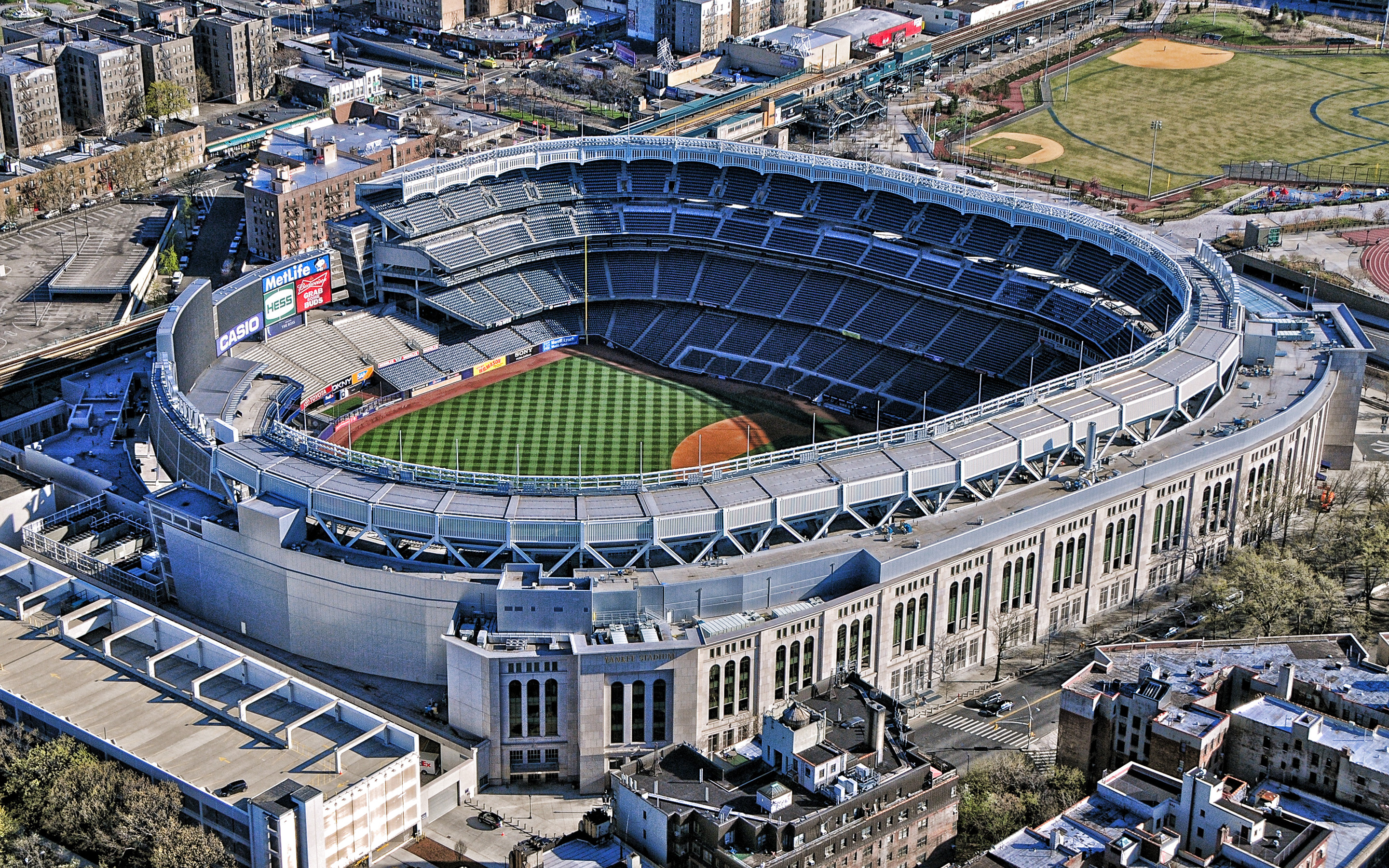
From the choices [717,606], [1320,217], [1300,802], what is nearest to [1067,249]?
[1320,217]

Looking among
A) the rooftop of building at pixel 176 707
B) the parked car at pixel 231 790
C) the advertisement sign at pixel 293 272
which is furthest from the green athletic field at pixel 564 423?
the parked car at pixel 231 790

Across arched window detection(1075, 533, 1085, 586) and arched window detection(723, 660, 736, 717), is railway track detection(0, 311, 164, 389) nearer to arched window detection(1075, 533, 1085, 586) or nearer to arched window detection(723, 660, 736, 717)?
arched window detection(723, 660, 736, 717)

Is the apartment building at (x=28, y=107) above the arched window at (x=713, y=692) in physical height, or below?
above

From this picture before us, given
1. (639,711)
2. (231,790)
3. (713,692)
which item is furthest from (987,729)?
(231,790)

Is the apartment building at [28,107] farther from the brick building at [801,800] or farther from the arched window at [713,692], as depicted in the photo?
the brick building at [801,800]

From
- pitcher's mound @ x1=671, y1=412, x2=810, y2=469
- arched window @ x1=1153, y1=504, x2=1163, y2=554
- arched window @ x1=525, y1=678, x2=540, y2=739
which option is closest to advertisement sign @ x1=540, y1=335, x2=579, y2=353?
pitcher's mound @ x1=671, y1=412, x2=810, y2=469
